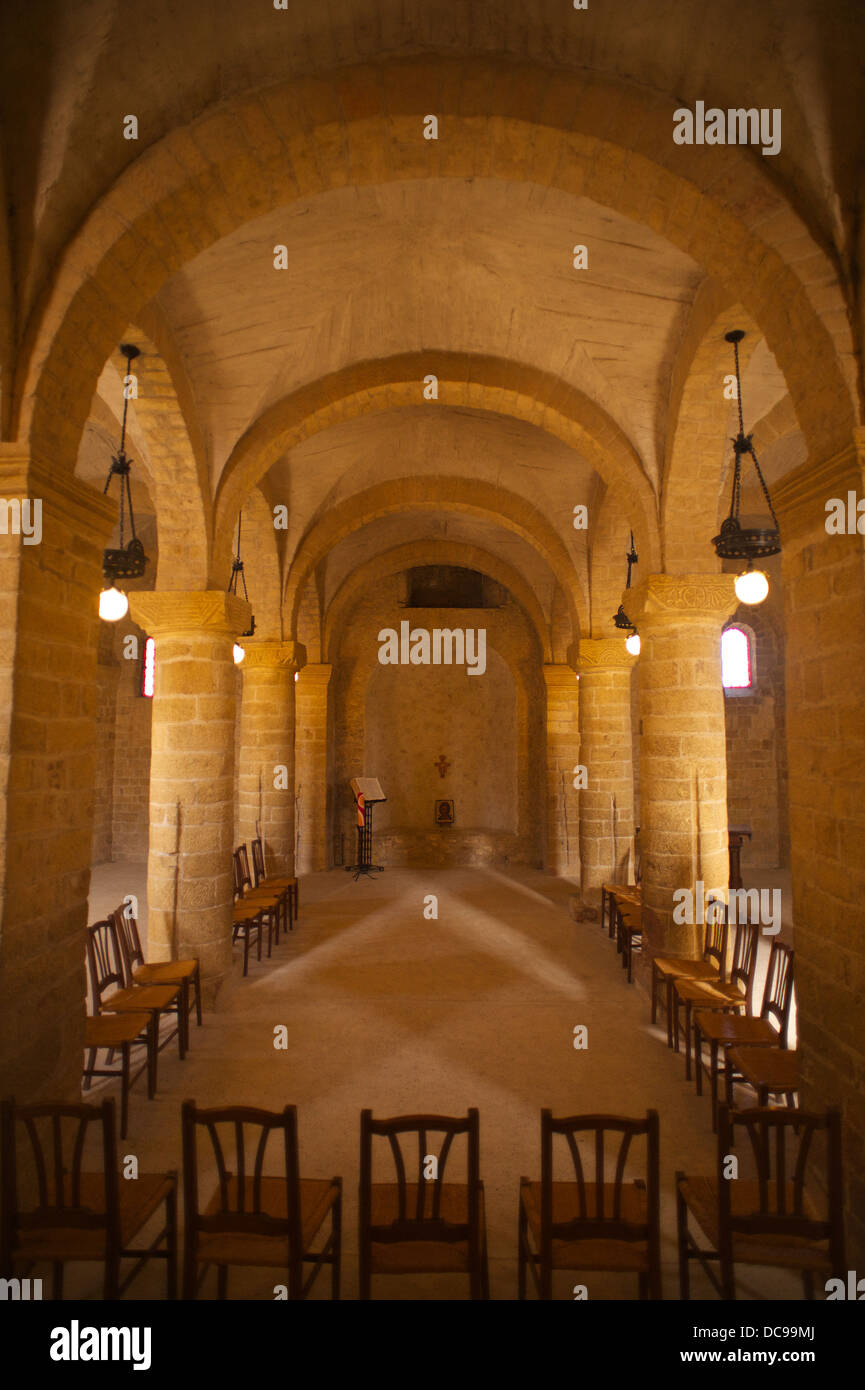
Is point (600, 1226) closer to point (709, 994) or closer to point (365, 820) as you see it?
point (709, 994)

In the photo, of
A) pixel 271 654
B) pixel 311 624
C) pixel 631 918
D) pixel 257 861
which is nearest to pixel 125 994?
pixel 257 861

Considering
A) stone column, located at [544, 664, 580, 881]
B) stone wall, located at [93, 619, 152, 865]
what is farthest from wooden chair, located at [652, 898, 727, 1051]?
stone wall, located at [93, 619, 152, 865]

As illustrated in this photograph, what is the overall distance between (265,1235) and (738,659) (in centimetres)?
1425

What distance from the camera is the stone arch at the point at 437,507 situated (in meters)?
10.3

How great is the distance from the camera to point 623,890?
881cm

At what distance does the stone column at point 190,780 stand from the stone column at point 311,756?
661 centimetres

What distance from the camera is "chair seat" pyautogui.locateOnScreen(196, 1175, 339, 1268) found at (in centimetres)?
262

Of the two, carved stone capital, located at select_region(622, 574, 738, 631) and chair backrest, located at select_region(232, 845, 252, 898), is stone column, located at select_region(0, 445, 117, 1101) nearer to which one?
carved stone capital, located at select_region(622, 574, 738, 631)

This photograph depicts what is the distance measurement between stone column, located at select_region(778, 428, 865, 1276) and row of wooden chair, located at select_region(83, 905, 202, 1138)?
12.5ft

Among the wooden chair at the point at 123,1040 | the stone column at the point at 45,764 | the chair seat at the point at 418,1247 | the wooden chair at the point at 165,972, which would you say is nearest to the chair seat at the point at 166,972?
the wooden chair at the point at 165,972

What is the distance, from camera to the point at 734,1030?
4613mm

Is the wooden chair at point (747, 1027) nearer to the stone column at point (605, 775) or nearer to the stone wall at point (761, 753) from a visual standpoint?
the stone column at point (605, 775)
